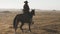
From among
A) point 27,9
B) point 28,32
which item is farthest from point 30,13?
point 28,32

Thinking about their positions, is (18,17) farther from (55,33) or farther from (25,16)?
(55,33)

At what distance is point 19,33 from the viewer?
13.6 meters

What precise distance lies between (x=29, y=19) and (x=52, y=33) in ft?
6.15

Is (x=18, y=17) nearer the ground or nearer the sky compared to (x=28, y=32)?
nearer the sky

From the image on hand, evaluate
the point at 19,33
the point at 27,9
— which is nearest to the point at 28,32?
the point at 19,33

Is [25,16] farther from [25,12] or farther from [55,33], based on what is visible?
[55,33]

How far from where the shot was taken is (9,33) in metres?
13.8

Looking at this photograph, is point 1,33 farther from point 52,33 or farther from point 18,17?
point 52,33

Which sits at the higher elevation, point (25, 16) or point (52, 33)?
point (25, 16)

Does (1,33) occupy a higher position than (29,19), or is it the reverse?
(29,19)

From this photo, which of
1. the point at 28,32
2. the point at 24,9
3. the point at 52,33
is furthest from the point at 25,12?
the point at 52,33

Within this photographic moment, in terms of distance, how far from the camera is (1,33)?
13.8 metres

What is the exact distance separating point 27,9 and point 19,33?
1750 mm

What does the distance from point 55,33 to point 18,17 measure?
281cm
